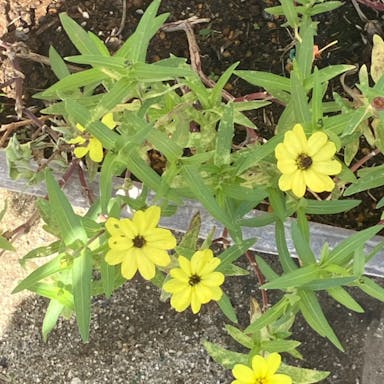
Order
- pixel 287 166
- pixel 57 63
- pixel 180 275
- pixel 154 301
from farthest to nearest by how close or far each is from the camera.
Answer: pixel 154 301, pixel 57 63, pixel 180 275, pixel 287 166

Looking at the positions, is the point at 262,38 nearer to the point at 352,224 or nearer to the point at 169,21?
the point at 169,21

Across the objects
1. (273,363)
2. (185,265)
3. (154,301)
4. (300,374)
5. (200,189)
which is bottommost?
(154,301)

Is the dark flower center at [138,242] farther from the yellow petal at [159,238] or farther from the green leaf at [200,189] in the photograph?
the green leaf at [200,189]

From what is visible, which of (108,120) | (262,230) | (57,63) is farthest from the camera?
(262,230)

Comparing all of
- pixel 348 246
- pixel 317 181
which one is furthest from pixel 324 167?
pixel 348 246

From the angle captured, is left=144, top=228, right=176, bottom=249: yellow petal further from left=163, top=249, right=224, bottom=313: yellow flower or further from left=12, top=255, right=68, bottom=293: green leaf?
→ left=12, top=255, right=68, bottom=293: green leaf

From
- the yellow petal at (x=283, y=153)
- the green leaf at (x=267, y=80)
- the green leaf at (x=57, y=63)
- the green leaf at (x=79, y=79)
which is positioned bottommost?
the yellow petal at (x=283, y=153)

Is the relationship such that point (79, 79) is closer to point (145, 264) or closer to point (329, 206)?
point (145, 264)

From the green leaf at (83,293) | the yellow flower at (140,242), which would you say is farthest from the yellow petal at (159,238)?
the green leaf at (83,293)
